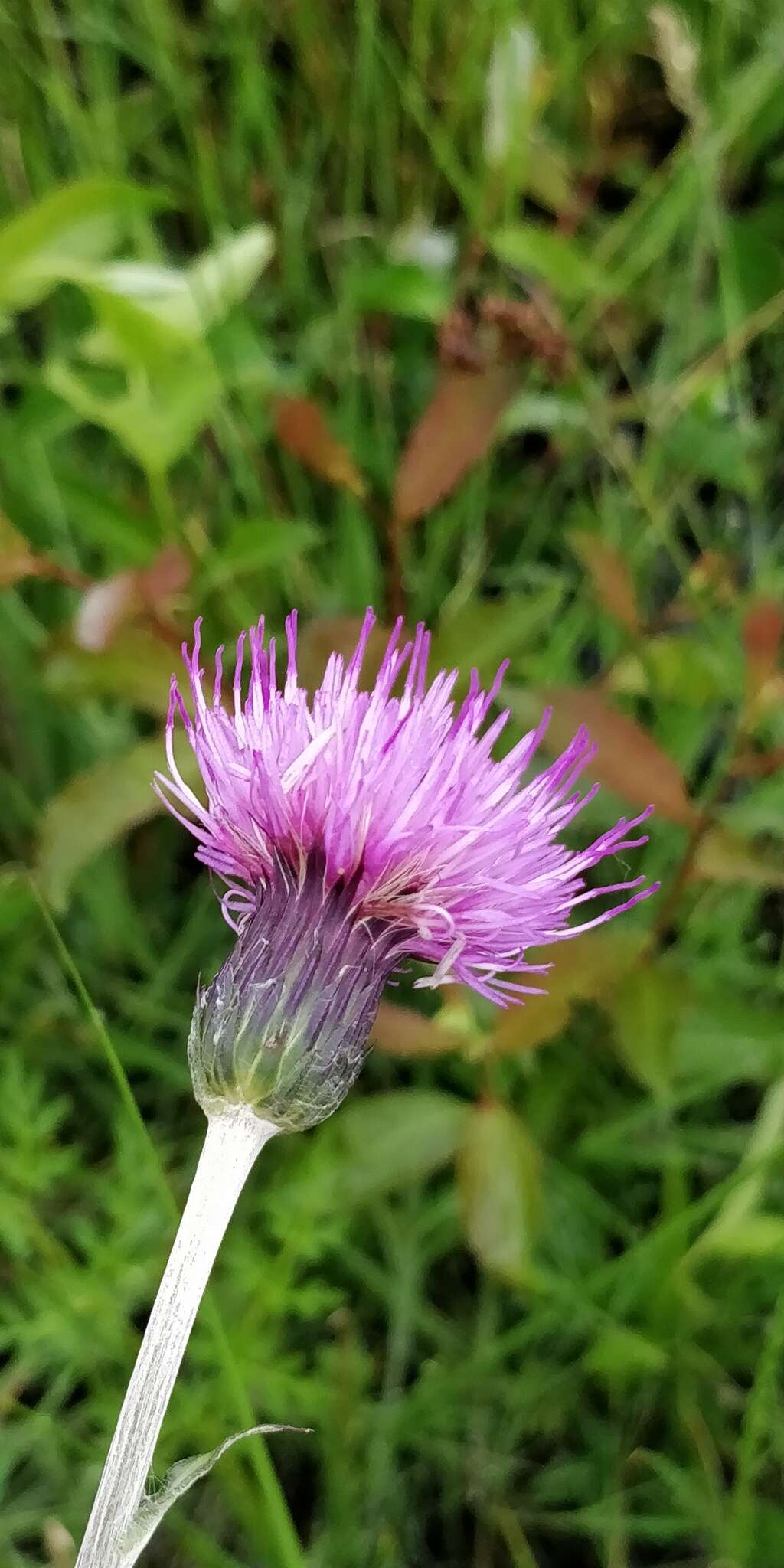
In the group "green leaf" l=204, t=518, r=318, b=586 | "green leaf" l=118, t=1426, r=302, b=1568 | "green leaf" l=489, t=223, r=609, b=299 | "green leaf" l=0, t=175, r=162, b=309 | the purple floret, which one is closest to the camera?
"green leaf" l=118, t=1426, r=302, b=1568

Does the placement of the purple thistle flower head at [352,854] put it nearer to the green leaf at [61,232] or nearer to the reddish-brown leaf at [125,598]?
the reddish-brown leaf at [125,598]

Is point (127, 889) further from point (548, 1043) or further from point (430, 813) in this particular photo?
point (430, 813)

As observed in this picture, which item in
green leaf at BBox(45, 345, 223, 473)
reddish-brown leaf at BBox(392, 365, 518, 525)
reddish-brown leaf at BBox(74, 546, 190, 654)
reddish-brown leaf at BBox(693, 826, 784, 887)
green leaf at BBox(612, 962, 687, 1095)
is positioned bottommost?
green leaf at BBox(612, 962, 687, 1095)

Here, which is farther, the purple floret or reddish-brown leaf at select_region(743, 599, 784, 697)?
reddish-brown leaf at select_region(743, 599, 784, 697)

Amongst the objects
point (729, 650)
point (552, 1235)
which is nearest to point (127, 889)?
point (552, 1235)

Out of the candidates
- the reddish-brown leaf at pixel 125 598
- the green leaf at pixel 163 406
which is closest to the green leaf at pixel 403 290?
the green leaf at pixel 163 406

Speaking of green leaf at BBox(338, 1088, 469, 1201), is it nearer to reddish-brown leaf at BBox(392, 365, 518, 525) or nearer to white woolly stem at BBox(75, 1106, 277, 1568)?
white woolly stem at BBox(75, 1106, 277, 1568)

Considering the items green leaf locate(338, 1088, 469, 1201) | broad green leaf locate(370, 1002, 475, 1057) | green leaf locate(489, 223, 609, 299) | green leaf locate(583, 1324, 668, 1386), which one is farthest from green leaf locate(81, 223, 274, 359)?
green leaf locate(583, 1324, 668, 1386)
